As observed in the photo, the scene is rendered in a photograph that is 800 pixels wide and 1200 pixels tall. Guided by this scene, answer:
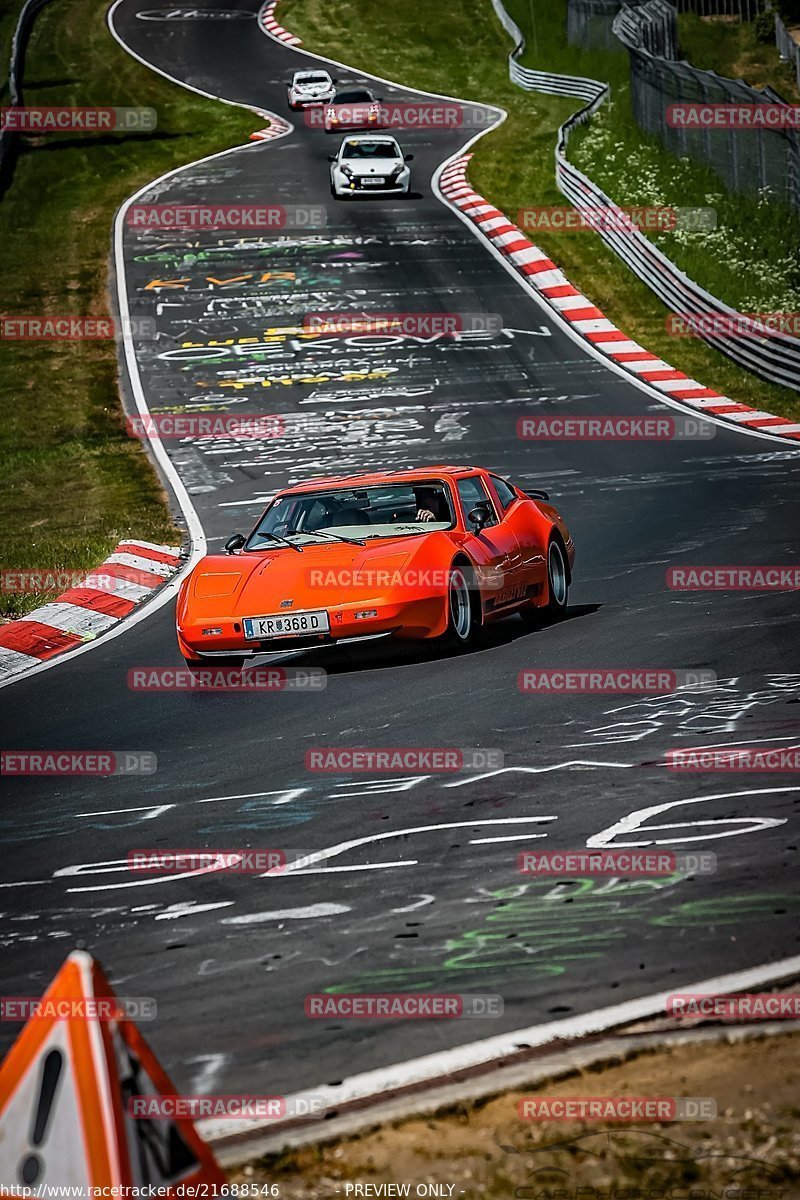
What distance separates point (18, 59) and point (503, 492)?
4278cm

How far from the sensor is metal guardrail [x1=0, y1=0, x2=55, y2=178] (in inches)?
1539

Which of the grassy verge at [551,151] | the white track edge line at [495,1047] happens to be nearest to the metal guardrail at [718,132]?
the grassy verge at [551,151]

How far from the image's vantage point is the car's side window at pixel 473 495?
11852mm

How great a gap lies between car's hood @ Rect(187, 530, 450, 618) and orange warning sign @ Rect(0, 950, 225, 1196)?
7.27 meters

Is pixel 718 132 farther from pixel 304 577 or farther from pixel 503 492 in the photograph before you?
pixel 304 577

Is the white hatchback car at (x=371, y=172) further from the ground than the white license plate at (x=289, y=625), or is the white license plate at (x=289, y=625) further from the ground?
the white hatchback car at (x=371, y=172)

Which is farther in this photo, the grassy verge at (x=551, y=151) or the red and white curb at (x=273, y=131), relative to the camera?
the red and white curb at (x=273, y=131)

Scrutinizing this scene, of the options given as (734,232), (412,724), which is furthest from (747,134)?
(412,724)

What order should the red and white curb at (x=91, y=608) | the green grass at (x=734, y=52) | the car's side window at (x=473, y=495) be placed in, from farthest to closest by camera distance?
the green grass at (x=734, y=52) → the red and white curb at (x=91, y=608) → the car's side window at (x=473, y=495)

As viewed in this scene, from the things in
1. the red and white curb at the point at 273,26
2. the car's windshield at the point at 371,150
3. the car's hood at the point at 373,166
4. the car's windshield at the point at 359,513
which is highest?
the red and white curb at the point at 273,26

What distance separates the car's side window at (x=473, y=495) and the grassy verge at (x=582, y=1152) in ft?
24.9

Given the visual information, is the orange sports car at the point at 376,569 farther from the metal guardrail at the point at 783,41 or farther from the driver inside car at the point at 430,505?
the metal guardrail at the point at 783,41

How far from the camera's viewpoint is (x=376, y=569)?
35.0 feet

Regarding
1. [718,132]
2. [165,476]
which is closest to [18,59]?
[718,132]
